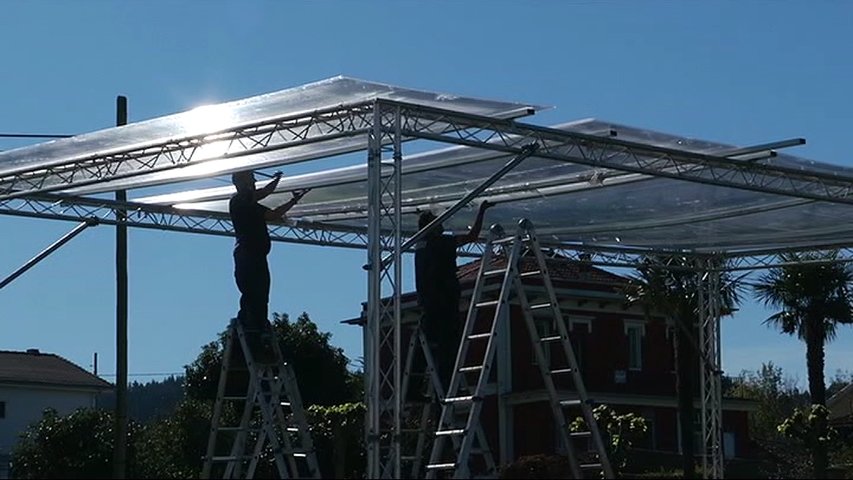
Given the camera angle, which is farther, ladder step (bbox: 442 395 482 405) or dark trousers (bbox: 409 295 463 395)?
dark trousers (bbox: 409 295 463 395)

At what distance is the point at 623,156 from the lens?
658 inches

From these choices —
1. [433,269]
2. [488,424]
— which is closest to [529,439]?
[488,424]

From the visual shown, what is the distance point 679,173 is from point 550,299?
10.4 feet

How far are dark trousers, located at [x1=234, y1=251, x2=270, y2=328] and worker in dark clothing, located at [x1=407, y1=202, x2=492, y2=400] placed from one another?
1.89 metres

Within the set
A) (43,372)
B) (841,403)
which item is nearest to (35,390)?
(43,372)

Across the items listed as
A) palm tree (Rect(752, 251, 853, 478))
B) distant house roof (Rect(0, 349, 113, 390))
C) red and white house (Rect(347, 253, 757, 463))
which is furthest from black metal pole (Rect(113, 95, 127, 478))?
distant house roof (Rect(0, 349, 113, 390))

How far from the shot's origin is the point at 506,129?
15.4m

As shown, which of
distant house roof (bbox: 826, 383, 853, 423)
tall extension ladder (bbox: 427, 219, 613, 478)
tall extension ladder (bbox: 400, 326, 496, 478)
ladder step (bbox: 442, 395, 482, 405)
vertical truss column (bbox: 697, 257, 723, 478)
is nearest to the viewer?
ladder step (bbox: 442, 395, 482, 405)

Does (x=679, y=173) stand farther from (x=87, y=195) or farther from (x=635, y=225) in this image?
(x=87, y=195)

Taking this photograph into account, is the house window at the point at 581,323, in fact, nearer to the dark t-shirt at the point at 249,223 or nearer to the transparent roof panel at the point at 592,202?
the transparent roof panel at the point at 592,202

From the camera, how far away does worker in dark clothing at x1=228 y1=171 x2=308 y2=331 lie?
15008mm

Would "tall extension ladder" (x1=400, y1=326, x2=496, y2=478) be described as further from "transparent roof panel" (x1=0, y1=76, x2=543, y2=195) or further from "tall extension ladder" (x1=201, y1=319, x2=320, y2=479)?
"transparent roof panel" (x1=0, y1=76, x2=543, y2=195)

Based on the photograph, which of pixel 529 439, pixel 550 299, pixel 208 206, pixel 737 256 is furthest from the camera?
pixel 529 439

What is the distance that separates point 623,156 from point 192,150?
15.0ft
